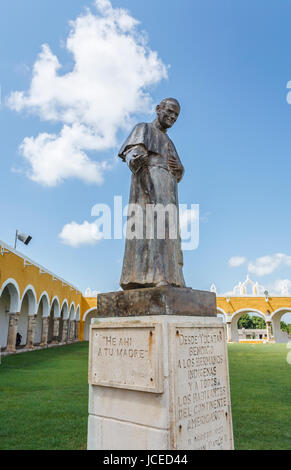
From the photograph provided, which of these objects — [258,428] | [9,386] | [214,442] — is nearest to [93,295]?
[9,386]

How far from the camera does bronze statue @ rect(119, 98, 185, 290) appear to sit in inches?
86.0

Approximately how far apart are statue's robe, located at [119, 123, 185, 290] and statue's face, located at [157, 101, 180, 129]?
0.08 m

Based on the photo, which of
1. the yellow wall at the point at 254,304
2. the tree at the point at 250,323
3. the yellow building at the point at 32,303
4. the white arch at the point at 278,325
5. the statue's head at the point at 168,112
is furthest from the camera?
the tree at the point at 250,323

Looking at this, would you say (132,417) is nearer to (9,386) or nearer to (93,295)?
(9,386)

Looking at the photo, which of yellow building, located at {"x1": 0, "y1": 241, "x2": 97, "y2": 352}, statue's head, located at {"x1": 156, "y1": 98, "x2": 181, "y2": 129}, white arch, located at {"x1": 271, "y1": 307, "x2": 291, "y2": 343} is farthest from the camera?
white arch, located at {"x1": 271, "y1": 307, "x2": 291, "y2": 343}

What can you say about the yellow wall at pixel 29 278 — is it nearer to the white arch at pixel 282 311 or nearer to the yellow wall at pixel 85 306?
the yellow wall at pixel 85 306

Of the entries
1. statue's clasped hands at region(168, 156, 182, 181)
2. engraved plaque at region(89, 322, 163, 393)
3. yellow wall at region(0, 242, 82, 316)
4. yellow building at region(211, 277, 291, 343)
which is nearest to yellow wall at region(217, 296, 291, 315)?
yellow building at region(211, 277, 291, 343)

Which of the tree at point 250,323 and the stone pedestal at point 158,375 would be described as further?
the tree at point 250,323

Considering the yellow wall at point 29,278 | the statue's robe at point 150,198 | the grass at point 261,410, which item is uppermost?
the yellow wall at point 29,278

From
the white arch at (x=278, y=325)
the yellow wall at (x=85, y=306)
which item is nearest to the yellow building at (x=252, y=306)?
the white arch at (x=278, y=325)

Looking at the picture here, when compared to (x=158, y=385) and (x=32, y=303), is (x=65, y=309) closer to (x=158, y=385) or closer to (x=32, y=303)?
(x=32, y=303)

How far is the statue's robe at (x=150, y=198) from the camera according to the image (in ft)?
7.15

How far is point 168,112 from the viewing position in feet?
8.25

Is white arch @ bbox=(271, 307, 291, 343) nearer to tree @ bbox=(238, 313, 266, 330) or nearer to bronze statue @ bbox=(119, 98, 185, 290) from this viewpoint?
tree @ bbox=(238, 313, 266, 330)
